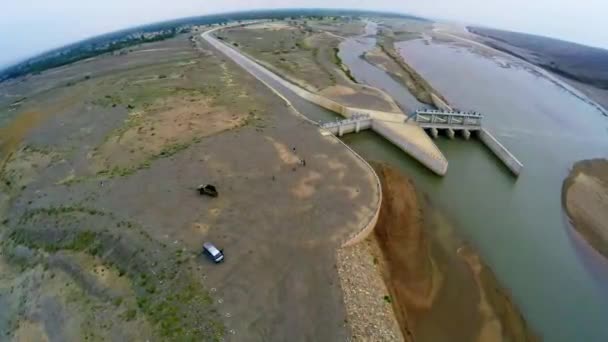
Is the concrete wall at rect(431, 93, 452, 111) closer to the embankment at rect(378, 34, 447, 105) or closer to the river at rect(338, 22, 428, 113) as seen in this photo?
the embankment at rect(378, 34, 447, 105)

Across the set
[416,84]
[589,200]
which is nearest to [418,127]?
[589,200]

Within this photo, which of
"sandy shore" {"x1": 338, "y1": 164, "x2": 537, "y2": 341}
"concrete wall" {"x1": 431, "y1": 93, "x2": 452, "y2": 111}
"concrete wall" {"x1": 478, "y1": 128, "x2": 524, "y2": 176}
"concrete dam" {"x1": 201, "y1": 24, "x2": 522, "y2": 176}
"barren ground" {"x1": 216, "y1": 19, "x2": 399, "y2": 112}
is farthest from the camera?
"barren ground" {"x1": 216, "y1": 19, "x2": 399, "y2": 112}

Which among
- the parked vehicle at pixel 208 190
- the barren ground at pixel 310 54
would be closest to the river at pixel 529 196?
the barren ground at pixel 310 54

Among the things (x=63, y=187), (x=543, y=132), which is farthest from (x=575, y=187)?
(x=63, y=187)

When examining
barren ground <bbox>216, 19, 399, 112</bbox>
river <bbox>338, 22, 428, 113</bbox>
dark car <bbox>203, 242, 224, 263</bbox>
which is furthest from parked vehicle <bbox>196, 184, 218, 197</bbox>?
river <bbox>338, 22, 428, 113</bbox>

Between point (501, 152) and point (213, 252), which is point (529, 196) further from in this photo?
point (213, 252)

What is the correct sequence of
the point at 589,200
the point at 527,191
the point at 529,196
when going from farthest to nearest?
the point at 527,191 → the point at 529,196 → the point at 589,200

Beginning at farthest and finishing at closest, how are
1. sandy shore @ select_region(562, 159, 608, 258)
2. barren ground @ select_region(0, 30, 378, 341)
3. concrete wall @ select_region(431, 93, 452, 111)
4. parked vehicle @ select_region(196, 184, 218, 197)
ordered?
1. concrete wall @ select_region(431, 93, 452, 111)
2. sandy shore @ select_region(562, 159, 608, 258)
3. parked vehicle @ select_region(196, 184, 218, 197)
4. barren ground @ select_region(0, 30, 378, 341)

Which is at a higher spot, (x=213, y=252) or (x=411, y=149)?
(x=213, y=252)

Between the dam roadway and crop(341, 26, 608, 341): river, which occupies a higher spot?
the dam roadway
